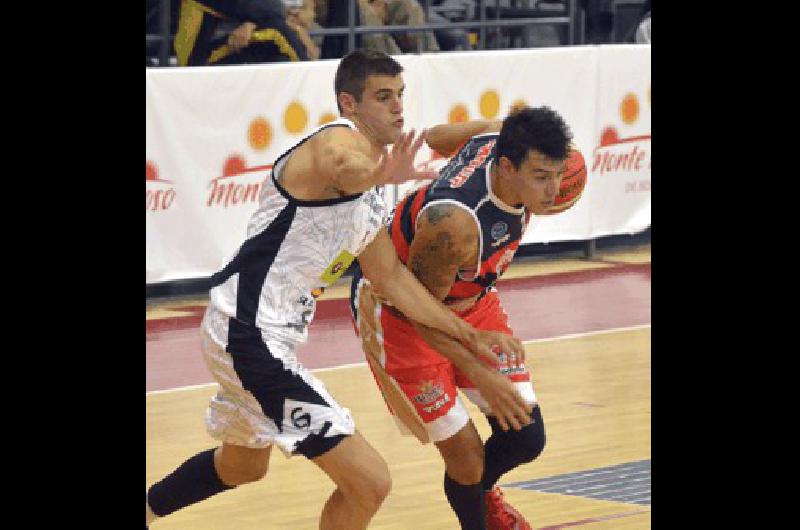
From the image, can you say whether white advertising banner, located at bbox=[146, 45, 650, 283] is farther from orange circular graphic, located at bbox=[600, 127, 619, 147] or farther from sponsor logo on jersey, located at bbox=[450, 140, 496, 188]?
sponsor logo on jersey, located at bbox=[450, 140, 496, 188]

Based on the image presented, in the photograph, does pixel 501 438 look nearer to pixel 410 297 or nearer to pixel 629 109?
pixel 410 297

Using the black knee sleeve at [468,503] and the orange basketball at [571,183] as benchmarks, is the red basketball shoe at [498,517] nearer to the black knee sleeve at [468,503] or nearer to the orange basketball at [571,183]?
the black knee sleeve at [468,503]

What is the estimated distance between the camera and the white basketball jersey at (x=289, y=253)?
5.12 metres

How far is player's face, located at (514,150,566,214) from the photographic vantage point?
545 centimetres

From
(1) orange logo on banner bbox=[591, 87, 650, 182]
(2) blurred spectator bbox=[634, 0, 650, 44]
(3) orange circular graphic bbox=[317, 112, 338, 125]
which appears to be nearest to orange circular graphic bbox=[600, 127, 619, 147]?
(1) orange logo on banner bbox=[591, 87, 650, 182]

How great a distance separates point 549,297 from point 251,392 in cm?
751

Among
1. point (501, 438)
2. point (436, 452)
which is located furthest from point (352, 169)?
point (436, 452)

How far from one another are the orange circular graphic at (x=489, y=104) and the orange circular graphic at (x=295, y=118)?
1721mm

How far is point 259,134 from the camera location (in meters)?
11.6

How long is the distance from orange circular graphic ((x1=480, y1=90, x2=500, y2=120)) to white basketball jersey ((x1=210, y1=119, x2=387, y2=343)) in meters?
7.68

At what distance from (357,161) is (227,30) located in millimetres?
7350

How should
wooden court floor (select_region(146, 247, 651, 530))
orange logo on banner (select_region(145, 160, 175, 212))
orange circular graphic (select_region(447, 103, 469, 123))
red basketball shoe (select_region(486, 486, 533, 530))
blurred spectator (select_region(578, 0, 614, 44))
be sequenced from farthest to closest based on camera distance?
blurred spectator (select_region(578, 0, 614, 44)) → orange circular graphic (select_region(447, 103, 469, 123)) → orange logo on banner (select_region(145, 160, 175, 212)) → wooden court floor (select_region(146, 247, 651, 530)) → red basketball shoe (select_region(486, 486, 533, 530))

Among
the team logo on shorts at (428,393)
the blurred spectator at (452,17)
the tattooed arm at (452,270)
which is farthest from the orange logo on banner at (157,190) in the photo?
the tattooed arm at (452,270)
